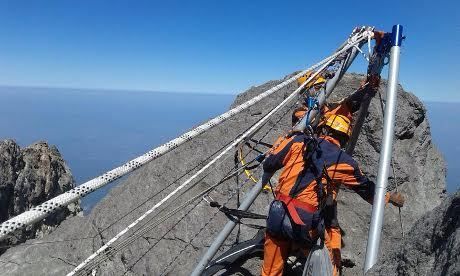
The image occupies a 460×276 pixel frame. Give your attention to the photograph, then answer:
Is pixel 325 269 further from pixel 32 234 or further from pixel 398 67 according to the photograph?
pixel 32 234

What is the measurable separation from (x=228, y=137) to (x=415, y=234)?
10021 millimetres

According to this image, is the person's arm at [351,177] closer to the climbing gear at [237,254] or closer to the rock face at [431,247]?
the rock face at [431,247]

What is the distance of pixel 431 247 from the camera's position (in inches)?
158

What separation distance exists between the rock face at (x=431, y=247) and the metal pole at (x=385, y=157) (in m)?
0.92

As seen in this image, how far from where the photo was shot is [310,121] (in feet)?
25.6

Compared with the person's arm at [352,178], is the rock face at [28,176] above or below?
below

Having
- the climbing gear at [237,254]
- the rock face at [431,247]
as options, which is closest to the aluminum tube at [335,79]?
the climbing gear at [237,254]

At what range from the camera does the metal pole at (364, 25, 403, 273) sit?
552 cm

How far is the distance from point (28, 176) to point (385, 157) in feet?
146

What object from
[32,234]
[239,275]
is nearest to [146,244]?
[239,275]

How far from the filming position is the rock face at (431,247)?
3.56m

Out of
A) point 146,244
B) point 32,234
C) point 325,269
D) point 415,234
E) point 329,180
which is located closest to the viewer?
point 415,234

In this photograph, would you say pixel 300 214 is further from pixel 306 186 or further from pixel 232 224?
pixel 232 224

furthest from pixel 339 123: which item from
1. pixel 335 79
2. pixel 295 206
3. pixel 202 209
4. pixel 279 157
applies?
pixel 202 209
